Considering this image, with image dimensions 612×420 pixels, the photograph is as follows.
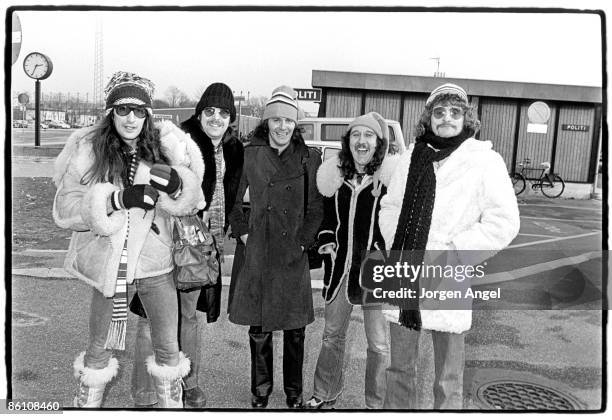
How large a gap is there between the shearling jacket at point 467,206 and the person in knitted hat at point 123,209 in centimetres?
112

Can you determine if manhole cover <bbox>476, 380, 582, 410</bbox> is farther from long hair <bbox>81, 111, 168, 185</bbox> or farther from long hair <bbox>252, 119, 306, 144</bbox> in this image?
long hair <bbox>81, 111, 168, 185</bbox>

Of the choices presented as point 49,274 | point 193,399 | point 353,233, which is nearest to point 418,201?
point 353,233

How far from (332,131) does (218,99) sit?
27.8 inches

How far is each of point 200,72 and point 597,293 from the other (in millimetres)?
2448

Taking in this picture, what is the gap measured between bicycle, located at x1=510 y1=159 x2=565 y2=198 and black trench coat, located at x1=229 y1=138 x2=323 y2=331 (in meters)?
1.05

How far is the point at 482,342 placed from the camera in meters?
3.96

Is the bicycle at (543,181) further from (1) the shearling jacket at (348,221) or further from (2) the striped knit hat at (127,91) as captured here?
(2) the striped knit hat at (127,91)

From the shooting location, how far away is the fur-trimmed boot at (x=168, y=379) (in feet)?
9.09

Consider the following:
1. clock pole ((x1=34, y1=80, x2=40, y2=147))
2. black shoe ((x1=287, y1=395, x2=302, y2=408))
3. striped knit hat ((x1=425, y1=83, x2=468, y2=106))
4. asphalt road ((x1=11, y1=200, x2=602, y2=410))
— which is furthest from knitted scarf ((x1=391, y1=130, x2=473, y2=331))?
clock pole ((x1=34, y1=80, x2=40, y2=147))

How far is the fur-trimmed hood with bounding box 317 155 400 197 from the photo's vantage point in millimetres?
2814

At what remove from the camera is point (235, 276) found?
307 cm

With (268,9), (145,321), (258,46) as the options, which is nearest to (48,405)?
(145,321)

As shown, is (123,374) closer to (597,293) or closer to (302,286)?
(302,286)

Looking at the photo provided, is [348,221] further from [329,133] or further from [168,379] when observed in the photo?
[168,379]
